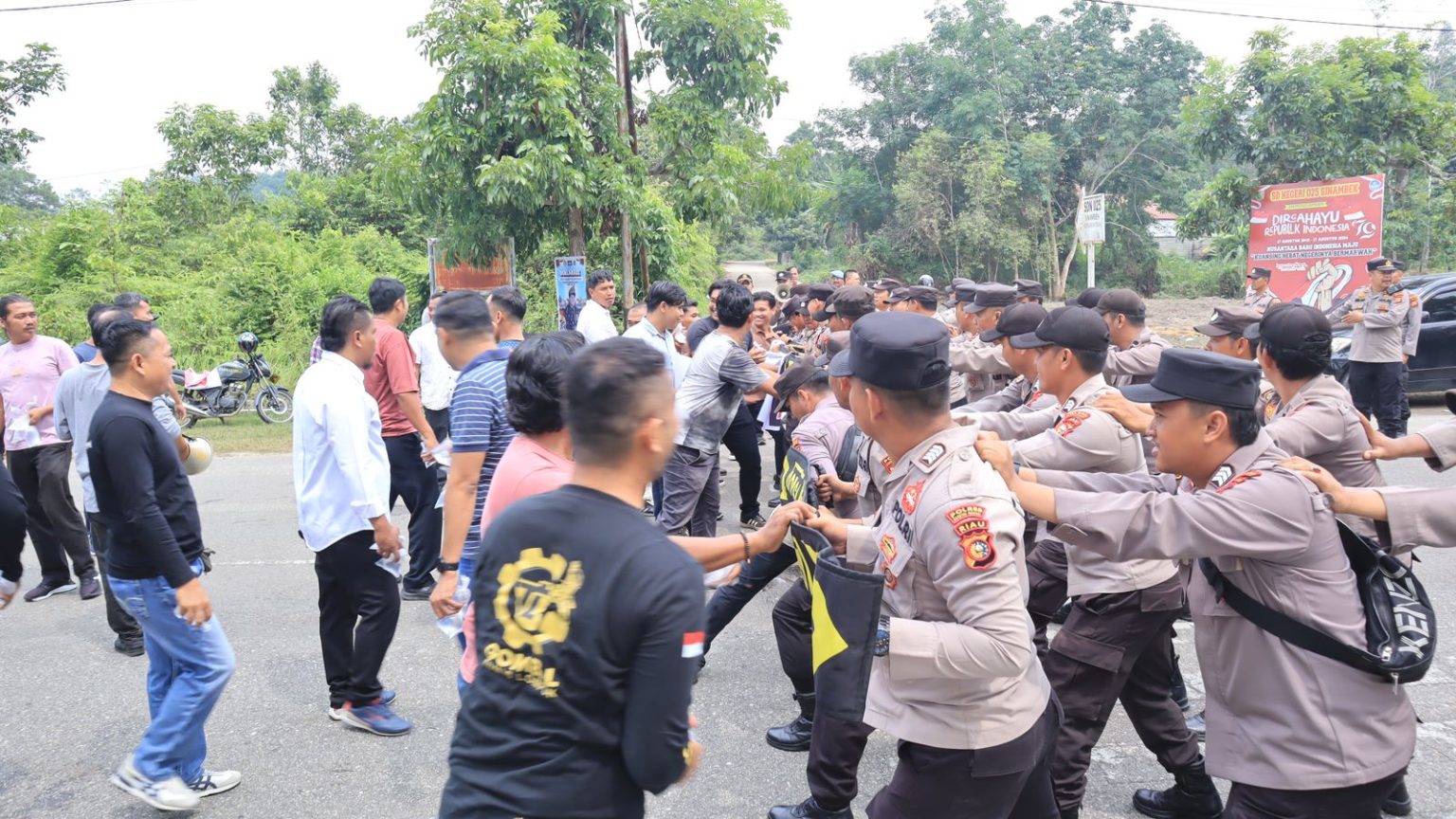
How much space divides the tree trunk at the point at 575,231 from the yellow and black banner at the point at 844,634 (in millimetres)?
11156

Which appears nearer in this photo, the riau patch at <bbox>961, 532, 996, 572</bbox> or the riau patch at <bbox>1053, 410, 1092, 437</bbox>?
the riau patch at <bbox>961, 532, 996, 572</bbox>

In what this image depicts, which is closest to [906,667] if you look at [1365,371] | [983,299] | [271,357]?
[983,299]

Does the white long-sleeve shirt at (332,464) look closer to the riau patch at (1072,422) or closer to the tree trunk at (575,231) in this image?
the riau patch at (1072,422)

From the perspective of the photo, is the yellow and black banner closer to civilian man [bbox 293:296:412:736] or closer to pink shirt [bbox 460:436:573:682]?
pink shirt [bbox 460:436:573:682]

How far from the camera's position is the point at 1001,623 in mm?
2146

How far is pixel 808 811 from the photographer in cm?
346

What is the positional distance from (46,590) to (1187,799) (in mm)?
6793

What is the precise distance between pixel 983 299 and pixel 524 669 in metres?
5.30

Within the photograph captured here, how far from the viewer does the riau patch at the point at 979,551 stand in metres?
2.15

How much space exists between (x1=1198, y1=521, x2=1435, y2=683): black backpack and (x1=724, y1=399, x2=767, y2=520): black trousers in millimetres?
5245

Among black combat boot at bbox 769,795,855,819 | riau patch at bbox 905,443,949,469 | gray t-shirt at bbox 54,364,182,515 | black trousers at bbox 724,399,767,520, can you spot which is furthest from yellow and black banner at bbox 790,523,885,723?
black trousers at bbox 724,399,767,520

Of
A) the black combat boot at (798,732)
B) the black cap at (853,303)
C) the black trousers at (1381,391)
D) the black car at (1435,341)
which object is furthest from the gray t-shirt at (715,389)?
the black car at (1435,341)

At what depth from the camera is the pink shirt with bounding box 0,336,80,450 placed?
20.1ft

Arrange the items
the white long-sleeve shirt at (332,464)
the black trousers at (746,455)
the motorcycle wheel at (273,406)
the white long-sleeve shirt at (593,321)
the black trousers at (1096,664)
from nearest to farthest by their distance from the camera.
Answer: the black trousers at (1096,664) < the white long-sleeve shirt at (332,464) < the black trousers at (746,455) < the white long-sleeve shirt at (593,321) < the motorcycle wheel at (273,406)
